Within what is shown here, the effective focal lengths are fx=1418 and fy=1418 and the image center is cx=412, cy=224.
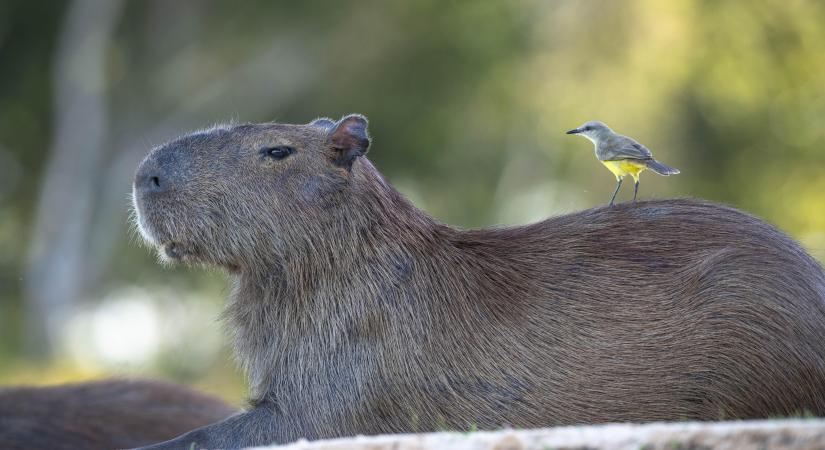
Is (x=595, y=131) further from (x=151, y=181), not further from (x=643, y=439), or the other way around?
(x=643, y=439)

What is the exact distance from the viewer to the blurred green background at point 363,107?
25.1 metres

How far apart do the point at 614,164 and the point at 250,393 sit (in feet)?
6.01

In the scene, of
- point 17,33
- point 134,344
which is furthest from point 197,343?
point 17,33

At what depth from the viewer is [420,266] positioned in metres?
6.04

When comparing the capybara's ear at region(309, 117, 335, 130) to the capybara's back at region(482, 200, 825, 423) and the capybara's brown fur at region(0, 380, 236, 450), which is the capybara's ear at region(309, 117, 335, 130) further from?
the capybara's brown fur at region(0, 380, 236, 450)

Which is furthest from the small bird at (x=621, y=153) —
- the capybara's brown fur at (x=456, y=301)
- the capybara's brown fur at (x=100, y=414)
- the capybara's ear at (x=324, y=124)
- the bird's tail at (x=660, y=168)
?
the capybara's brown fur at (x=100, y=414)

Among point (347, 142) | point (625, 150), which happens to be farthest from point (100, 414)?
point (625, 150)

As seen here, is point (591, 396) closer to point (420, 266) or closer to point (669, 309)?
point (669, 309)

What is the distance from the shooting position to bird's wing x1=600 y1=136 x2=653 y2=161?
5961mm

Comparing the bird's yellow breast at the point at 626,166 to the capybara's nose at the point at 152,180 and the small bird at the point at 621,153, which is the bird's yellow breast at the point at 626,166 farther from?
the capybara's nose at the point at 152,180

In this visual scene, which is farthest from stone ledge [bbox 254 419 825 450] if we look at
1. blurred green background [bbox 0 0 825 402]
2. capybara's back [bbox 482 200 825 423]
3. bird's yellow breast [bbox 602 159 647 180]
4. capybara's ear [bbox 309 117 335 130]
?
blurred green background [bbox 0 0 825 402]

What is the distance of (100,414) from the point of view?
7375mm

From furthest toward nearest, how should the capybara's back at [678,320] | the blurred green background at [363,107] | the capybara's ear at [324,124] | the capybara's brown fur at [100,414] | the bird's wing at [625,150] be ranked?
1. the blurred green background at [363,107]
2. the capybara's brown fur at [100,414]
3. the capybara's ear at [324,124]
4. the bird's wing at [625,150]
5. the capybara's back at [678,320]

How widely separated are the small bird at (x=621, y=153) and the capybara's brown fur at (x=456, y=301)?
7.1 inches
